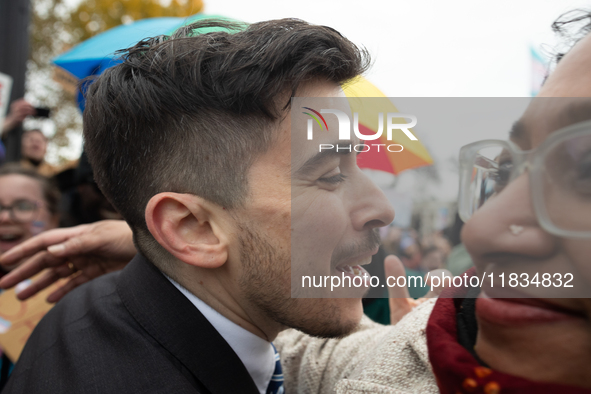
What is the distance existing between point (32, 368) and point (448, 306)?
1314 mm

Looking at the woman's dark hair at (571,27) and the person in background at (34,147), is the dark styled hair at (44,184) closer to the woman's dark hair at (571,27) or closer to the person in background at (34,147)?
the person in background at (34,147)

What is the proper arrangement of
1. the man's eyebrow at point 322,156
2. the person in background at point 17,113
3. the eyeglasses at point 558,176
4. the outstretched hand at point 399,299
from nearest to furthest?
the eyeglasses at point 558,176 → the outstretched hand at point 399,299 → the man's eyebrow at point 322,156 → the person in background at point 17,113

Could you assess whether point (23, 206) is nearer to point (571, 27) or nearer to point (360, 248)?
point (360, 248)

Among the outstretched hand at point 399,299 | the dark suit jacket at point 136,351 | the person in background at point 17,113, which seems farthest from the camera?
the person in background at point 17,113

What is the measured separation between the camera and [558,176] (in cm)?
57

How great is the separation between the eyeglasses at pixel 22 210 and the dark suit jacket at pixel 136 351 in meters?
2.07

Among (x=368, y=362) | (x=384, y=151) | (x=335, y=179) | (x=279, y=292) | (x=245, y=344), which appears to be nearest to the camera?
(x=384, y=151)

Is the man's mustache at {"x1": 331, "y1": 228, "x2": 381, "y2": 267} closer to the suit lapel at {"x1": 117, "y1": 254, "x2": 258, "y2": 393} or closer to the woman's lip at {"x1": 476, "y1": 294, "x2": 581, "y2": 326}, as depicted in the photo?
the woman's lip at {"x1": 476, "y1": 294, "x2": 581, "y2": 326}

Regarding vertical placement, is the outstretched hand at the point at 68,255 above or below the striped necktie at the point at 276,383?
above

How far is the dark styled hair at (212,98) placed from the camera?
129 centimetres

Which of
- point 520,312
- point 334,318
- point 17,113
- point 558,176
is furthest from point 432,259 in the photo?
point 17,113

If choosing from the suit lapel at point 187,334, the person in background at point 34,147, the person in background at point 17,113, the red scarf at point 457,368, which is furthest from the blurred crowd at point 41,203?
the red scarf at point 457,368

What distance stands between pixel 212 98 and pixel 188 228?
437 millimetres

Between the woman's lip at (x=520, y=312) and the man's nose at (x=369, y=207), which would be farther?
the man's nose at (x=369, y=207)
